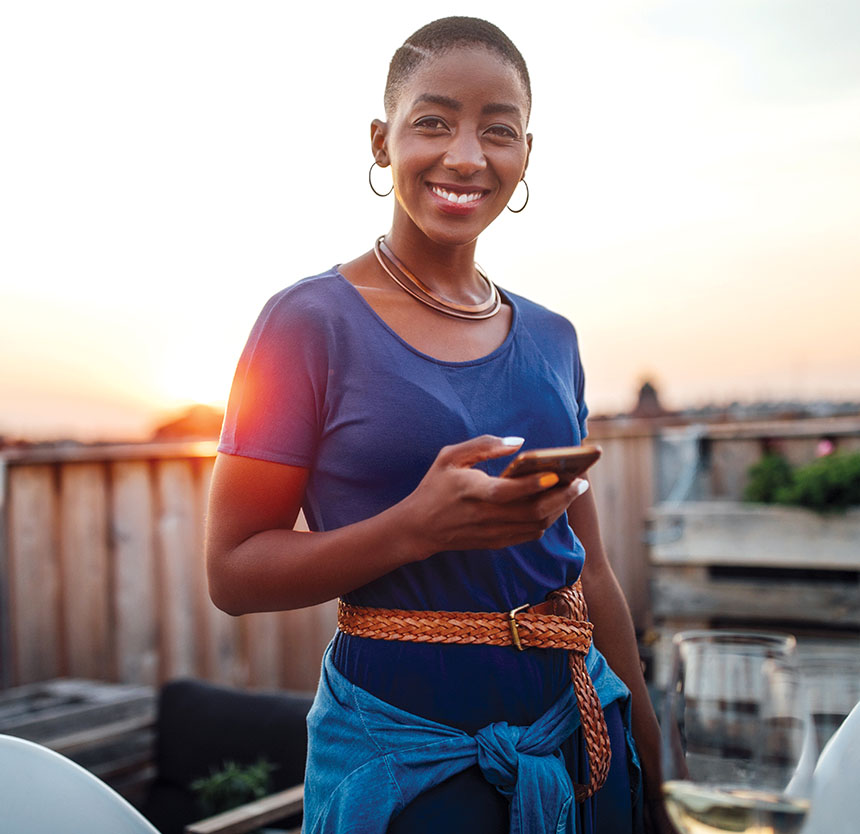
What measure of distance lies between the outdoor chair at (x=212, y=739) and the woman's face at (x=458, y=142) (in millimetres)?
2446

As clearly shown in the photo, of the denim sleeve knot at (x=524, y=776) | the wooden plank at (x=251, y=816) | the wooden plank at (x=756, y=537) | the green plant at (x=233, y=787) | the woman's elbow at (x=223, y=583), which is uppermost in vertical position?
the woman's elbow at (x=223, y=583)

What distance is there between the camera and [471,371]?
1.19 meters

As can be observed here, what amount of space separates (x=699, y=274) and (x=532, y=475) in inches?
182

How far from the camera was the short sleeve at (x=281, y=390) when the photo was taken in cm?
109

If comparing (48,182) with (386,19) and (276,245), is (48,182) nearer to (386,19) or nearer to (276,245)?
(276,245)

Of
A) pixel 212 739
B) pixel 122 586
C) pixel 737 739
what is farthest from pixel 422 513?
pixel 122 586

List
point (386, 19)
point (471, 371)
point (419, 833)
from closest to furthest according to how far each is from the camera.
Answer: point (419, 833) < point (471, 371) < point (386, 19)

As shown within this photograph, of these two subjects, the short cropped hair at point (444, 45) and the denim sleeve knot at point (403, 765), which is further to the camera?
the short cropped hair at point (444, 45)

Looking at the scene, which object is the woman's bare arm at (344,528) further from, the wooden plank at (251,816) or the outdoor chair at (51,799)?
the wooden plank at (251,816)

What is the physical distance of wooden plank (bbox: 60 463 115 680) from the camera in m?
4.33

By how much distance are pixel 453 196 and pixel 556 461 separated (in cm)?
51

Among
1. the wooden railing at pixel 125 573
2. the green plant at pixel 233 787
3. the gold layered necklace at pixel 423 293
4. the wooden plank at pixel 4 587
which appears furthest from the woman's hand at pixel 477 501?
the wooden plank at pixel 4 587

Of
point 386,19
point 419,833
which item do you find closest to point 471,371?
point 419,833

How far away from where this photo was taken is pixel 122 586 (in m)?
4.36
